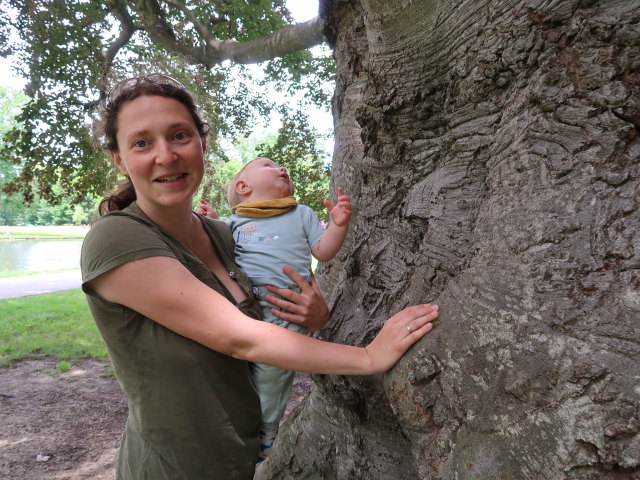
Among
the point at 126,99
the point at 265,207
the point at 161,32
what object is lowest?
the point at 265,207

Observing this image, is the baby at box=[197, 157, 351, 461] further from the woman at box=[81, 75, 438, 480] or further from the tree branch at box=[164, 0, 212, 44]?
the tree branch at box=[164, 0, 212, 44]

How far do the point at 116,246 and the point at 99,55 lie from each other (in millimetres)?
6540

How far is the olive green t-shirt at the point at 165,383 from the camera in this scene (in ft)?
4.66

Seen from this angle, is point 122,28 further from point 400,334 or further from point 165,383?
point 400,334

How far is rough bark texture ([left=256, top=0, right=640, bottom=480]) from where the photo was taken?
1.13 metres

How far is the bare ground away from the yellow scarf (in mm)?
2555

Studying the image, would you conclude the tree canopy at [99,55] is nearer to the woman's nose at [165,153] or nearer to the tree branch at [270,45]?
the tree branch at [270,45]

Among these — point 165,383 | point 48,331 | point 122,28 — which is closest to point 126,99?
point 165,383

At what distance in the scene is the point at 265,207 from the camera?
7.09ft

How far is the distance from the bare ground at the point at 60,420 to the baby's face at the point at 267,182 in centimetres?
262

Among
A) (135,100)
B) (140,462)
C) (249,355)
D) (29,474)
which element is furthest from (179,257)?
(29,474)

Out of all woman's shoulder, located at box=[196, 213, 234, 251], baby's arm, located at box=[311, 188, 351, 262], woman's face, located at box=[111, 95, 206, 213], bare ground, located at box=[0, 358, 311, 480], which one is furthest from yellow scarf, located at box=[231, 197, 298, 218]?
bare ground, located at box=[0, 358, 311, 480]

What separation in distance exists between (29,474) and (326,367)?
316 cm

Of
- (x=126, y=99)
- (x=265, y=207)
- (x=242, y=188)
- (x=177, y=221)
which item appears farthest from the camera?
(x=242, y=188)
